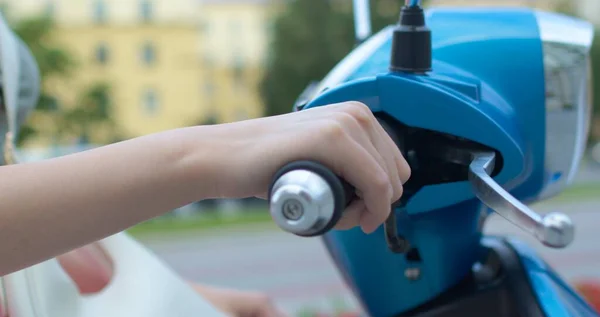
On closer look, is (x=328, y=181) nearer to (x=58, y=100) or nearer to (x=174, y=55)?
(x=58, y=100)

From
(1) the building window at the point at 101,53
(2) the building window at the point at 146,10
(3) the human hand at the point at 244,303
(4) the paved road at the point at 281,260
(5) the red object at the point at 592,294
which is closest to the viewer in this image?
(3) the human hand at the point at 244,303

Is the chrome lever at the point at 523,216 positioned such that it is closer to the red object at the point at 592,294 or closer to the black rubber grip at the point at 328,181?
the black rubber grip at the point at 328,181

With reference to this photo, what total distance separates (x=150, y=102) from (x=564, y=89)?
27046 millimetres

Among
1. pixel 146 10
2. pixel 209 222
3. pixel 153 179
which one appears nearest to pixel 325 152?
pixel 153 179

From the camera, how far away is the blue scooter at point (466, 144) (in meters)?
0.82

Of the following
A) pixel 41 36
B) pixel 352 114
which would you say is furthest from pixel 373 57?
pixel 41 36

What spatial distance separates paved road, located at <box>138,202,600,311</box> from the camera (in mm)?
8250

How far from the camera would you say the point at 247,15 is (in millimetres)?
26703

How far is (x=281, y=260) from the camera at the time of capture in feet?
33.7

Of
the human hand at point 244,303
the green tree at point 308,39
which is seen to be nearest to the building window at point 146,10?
the green tree at point 308,39

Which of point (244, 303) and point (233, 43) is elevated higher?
point (244, 303)

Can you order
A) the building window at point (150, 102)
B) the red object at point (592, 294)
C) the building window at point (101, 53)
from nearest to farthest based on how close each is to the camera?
the red object at point (592, 294) → the building window at point (101, 53) → the building window at point (150, 102)

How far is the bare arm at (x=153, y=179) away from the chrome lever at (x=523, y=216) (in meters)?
0.08

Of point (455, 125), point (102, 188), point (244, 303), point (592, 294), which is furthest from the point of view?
point (592, 294)
